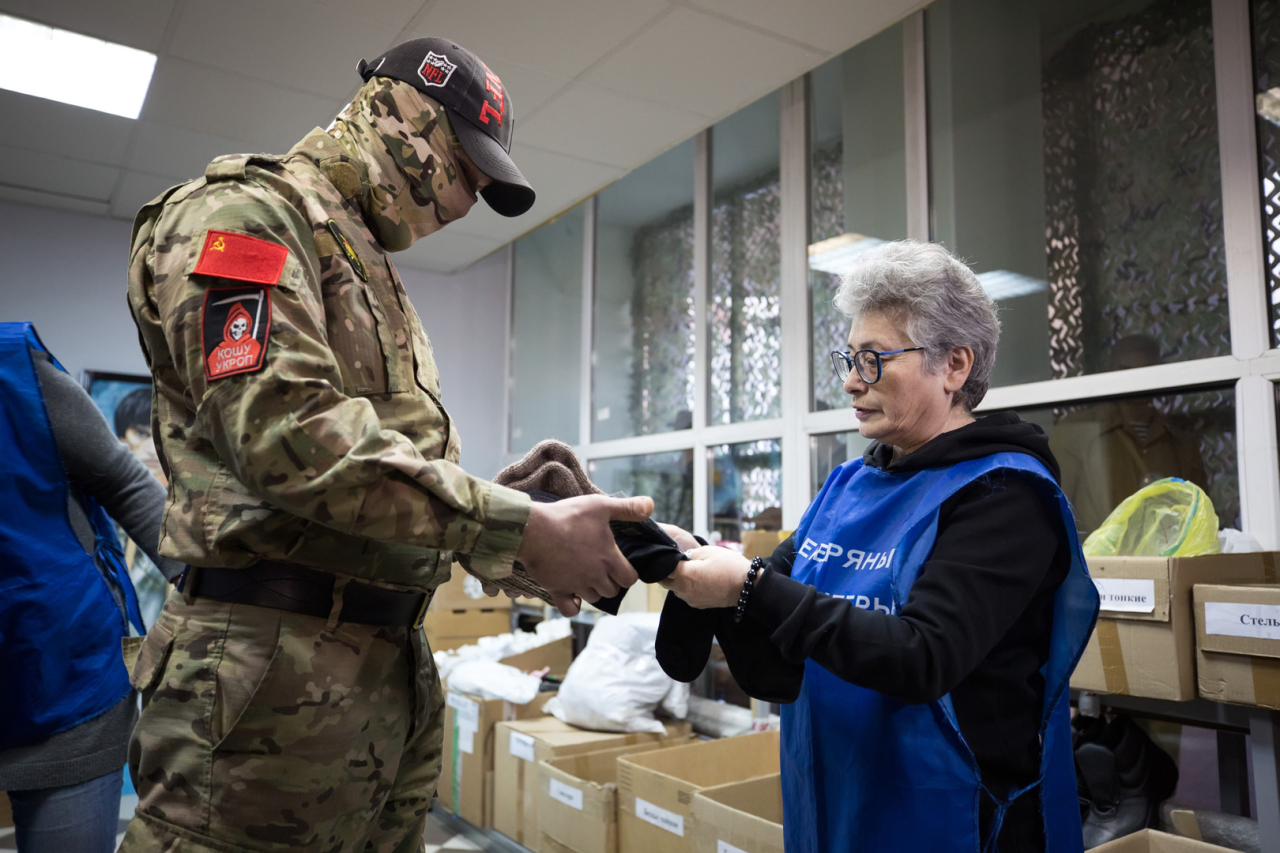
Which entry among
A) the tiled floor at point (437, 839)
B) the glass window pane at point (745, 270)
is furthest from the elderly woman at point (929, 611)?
the glass window pane at point (745, 270)

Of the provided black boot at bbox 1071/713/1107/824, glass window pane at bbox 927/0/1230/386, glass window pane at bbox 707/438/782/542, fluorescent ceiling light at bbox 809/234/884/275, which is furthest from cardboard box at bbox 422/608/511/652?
black boot at bbox 1071/713/1107/824

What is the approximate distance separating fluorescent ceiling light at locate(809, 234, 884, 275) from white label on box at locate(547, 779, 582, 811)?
2362mm

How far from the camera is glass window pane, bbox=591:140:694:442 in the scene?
487 cm

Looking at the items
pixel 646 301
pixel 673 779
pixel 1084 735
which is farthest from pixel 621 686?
pixel 646 301

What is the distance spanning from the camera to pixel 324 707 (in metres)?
1.04

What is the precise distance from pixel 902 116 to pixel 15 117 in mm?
3954

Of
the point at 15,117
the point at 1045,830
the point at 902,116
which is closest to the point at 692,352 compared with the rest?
the point at 902,116

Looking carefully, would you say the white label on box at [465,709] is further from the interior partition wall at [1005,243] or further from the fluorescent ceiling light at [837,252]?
the fluorescent ceiling light at [837,252]

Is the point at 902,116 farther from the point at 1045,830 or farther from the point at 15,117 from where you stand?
the point at 15,117

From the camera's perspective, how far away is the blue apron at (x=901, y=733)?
44.8 inches

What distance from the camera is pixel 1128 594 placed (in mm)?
1788

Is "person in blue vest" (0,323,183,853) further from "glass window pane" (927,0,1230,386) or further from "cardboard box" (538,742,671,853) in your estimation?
"glass window pane" (927,0,1230,386)

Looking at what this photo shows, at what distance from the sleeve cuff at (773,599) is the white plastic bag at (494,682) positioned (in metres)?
2.19

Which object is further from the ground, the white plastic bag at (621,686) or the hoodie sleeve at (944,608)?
the hoodie sleeve at (944,608)
